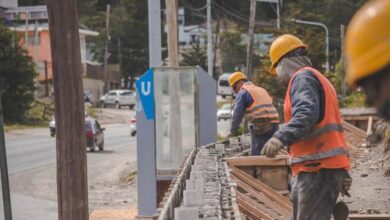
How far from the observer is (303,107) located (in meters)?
5.66

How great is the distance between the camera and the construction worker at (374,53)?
2.39 meters

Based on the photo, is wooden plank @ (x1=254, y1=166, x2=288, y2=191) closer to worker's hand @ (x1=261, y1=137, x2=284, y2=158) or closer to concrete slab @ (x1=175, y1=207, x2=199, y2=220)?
worker's hand @ (x1=261, y1=137, x2=284, y2=158)

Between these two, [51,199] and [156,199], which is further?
[51,199]

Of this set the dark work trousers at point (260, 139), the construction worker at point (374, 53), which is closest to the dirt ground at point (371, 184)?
the dark work trousers at point (260, 139)

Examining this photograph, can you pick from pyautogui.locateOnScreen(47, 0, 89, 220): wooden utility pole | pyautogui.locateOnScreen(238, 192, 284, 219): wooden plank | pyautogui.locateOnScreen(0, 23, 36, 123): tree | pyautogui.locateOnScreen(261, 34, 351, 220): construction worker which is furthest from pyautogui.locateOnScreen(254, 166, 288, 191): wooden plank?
pyautogui.locateOnScreen(0, 23, 36, 123): tree

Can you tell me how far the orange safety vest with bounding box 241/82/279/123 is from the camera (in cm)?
1153

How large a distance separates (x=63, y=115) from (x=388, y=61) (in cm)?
604

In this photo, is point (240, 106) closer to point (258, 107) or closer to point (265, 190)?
point (258, 107)

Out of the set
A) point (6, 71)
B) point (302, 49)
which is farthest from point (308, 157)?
point (6, 71)

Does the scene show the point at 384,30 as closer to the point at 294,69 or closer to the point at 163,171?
the point at 294,69

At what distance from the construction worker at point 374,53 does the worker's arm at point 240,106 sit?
352 inches

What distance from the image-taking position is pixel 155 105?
12945mm

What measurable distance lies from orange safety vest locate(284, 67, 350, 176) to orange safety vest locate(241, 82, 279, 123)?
18.3 feet

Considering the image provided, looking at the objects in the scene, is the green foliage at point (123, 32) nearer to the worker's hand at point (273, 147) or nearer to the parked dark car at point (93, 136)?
the parked dark car at point (93, 136)
